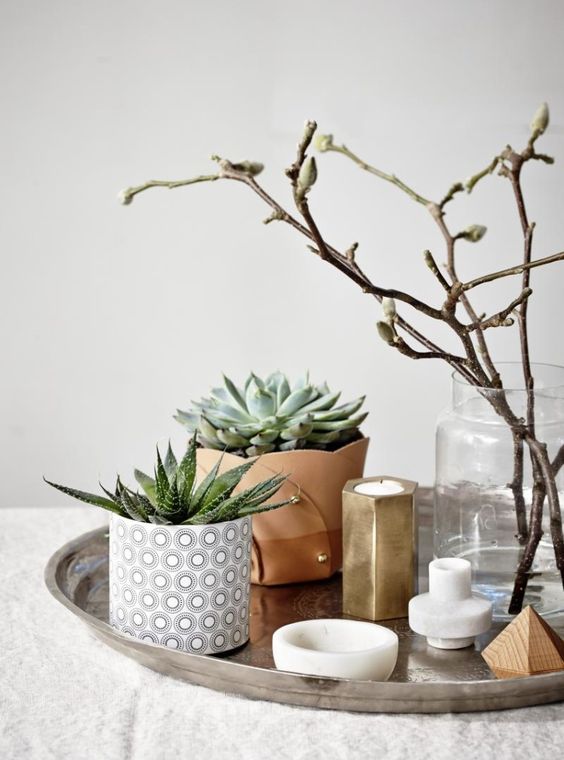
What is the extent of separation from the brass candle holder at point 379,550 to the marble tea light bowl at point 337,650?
0.10 metres

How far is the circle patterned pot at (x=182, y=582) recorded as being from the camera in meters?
0.67

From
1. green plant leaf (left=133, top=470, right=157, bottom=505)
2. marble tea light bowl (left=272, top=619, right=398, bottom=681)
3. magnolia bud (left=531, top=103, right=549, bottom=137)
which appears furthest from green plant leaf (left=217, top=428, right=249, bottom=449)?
magnolia bud (left=531, top=103, right=549, bottom=137)

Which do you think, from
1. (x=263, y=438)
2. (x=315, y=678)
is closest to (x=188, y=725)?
(x=315, y=678)

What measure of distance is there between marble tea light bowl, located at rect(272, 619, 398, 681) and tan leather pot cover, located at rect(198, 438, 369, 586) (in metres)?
0.17

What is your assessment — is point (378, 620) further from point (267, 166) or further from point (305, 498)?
point (267, 166)

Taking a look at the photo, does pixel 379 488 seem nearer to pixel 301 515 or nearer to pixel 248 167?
pixel 301 515

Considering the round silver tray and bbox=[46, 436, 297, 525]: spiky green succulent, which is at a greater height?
bbox=[46, 436, 297, 525]: spiky green succulent

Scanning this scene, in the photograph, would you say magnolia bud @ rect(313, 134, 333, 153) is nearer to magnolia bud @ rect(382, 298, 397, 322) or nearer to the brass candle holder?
magnolia bud @ rect(382, 298, 397, 322)

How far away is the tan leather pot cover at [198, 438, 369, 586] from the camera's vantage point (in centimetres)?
81

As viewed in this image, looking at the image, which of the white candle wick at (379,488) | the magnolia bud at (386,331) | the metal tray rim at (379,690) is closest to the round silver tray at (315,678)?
the metal tray rim at (379,690)

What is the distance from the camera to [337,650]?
65cm

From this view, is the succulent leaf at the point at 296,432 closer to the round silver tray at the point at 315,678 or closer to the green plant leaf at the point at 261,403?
the green plant leaf at the point at 261,403

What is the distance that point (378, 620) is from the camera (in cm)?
75

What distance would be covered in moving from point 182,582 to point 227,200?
130 cm
